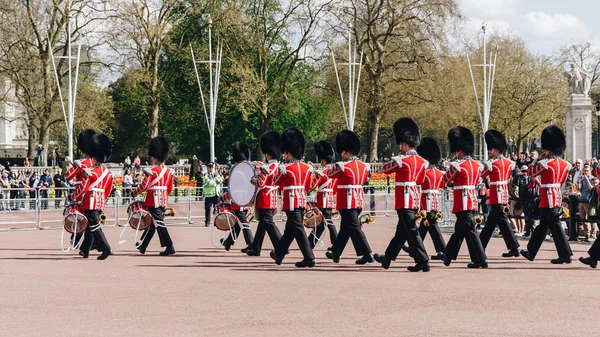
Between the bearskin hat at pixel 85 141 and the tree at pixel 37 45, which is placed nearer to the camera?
the bearskin hat at pixel 85 141

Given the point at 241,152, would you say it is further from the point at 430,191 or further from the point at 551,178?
the point at 551,178

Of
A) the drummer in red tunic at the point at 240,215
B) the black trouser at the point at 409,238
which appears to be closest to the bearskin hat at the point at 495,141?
the black trouser at the point at 409,238

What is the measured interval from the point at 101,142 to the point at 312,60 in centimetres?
3745

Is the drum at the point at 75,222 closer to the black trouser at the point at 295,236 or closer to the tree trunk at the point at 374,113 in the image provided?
the black trouser at the point at 295,236

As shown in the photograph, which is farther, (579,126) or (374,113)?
(374,113)

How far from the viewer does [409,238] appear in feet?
41.8

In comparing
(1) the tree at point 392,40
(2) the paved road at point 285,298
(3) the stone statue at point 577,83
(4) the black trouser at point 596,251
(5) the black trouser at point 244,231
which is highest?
(1) the tree at point 392,40

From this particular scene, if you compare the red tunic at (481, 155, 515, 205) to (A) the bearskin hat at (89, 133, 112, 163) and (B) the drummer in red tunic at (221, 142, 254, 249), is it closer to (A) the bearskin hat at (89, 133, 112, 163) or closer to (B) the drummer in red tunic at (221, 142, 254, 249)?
(B) the drummer in red tunic at (221, 142, 254, 249)

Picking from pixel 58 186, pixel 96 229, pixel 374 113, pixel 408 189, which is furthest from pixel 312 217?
pixel 374 113

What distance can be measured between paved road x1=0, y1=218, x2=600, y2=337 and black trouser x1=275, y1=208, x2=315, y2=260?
25cm

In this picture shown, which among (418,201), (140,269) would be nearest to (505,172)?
(418,201)

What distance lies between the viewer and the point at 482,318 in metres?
8.94

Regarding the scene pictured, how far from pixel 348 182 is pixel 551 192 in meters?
2.77

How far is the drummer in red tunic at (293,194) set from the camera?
43.9 ft
